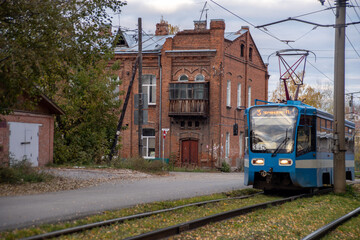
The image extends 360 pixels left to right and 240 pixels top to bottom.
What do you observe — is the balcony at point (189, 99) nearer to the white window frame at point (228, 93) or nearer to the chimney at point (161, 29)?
the white window frame at point (228, 93)

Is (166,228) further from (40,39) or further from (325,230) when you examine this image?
(40,39)

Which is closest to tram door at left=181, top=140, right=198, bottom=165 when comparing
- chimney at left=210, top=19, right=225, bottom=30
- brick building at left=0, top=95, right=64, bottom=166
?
chimney at left=210, top=19, right=225, bottom=30

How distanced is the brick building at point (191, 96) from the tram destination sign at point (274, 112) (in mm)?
20821

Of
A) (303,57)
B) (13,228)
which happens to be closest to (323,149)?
(303,57)

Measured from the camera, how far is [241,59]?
4331 centimetres

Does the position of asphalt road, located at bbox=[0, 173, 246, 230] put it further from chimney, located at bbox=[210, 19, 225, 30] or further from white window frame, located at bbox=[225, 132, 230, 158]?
chimney, located at bbox=[210, 19, 225, 30]

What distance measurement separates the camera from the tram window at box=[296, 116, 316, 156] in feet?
55.2

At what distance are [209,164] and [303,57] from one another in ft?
57.2

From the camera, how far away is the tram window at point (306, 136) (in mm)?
16812

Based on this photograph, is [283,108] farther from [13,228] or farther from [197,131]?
[197,131]

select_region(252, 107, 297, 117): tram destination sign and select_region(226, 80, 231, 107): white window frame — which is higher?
select_region(226, 80, 231, 107): white window frame

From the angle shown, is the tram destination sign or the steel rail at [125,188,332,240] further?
the tram destination sign

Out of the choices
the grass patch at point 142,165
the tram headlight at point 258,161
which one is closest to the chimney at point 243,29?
the grass patch at point 142,165

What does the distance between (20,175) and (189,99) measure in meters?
22.4
